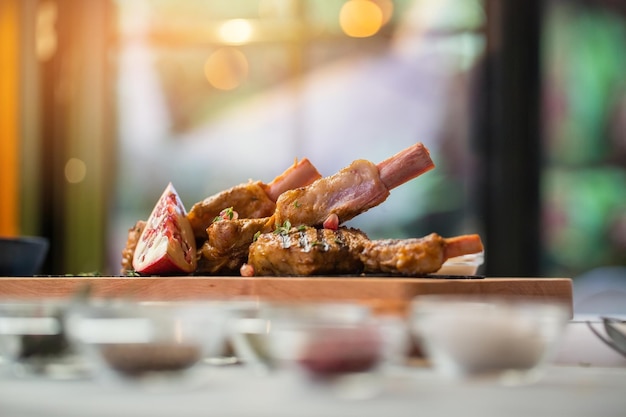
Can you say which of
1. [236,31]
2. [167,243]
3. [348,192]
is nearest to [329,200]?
[348,192]

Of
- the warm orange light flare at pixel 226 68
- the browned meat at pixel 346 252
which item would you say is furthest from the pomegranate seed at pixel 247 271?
the warm orange light flare at pixel 226 68

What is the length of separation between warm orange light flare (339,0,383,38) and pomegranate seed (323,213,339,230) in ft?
13.3

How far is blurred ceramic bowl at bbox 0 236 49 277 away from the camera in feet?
8.55

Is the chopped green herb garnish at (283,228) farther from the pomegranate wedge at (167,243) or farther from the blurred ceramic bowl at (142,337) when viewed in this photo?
the blurred ceramic bowl at (142,337)

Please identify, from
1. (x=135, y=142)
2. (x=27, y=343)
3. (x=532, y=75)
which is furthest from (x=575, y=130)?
(x=27, y=343)

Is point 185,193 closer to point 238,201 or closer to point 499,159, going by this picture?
point 499,159

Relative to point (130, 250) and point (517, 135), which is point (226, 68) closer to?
point (517, 135)

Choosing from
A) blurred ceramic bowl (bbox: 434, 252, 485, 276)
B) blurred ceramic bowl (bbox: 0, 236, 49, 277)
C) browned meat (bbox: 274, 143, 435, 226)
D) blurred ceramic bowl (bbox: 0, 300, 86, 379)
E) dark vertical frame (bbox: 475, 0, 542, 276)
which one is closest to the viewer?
blurred ceramic bowl (bbox: 0, 300, 86, 379)

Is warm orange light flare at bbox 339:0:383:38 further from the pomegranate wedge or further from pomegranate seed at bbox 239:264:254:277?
pomegranate seed at bbox 239:264:254:277

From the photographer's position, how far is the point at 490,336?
1148 mm

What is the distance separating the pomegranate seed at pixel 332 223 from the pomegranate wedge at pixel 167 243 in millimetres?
331

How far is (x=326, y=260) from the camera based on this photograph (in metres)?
1.94

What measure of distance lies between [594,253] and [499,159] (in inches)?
33.4

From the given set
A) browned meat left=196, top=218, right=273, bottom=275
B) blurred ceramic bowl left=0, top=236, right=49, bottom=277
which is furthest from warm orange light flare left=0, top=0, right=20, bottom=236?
browned meat left=196, top=218, right=273, bottom=275
